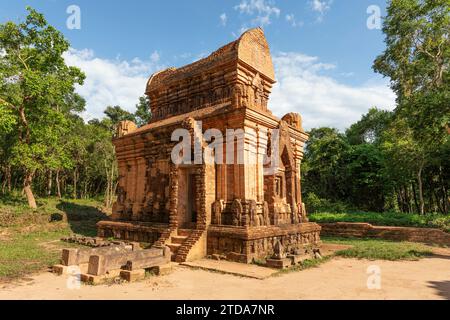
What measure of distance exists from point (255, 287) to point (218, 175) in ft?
15.5

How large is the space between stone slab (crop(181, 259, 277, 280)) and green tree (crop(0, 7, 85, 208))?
45.4 ft

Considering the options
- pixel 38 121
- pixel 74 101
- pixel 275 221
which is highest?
pixel 74 101

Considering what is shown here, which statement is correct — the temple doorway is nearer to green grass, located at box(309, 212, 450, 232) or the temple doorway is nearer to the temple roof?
the temple roof

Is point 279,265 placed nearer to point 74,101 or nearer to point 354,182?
point 354,182

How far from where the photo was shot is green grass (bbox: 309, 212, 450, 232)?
16.2 meters

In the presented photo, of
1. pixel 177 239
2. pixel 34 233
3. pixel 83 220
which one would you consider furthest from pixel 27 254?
pixel 83 220

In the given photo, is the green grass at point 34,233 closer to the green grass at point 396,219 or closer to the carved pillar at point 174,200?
the carved pillar at point 174,200

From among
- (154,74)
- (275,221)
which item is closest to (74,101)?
(154,74)

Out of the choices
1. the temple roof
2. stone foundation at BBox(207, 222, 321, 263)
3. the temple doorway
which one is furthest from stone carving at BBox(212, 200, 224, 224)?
the temple roof

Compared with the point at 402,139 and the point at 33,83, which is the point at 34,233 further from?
the point at 402,139

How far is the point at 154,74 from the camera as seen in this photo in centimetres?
1714

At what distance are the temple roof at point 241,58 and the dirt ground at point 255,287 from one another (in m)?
8.77

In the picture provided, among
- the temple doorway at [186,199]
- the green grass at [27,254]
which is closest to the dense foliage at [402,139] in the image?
the temple doorway at [186,199]

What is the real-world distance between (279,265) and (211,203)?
3099mm
